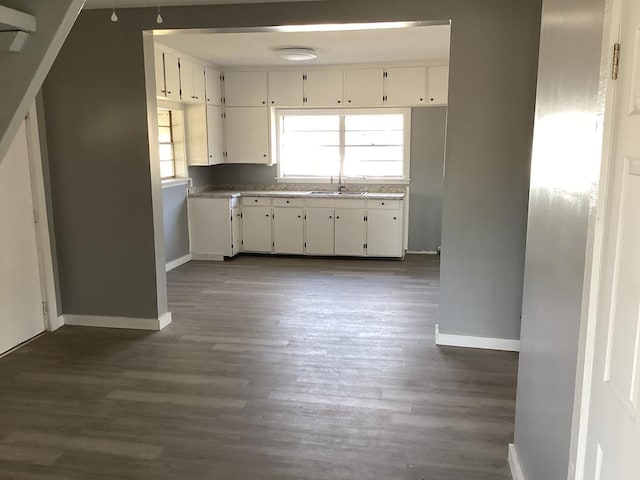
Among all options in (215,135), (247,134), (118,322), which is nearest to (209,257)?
(215,135)

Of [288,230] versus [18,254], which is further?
[288,230]

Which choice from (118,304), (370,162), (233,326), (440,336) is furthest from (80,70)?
(370,162)

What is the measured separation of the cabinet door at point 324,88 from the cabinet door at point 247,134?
2.09 feet

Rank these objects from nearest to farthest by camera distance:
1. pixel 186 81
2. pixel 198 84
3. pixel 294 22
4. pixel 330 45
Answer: pixel 294 22 → pixel 330 45 → pixel 186 81 → pixel 198 84

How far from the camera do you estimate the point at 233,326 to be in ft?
14.7

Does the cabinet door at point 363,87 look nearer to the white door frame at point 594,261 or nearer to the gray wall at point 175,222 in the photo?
the gray wall at point 175,222

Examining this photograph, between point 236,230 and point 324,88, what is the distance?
217 cm

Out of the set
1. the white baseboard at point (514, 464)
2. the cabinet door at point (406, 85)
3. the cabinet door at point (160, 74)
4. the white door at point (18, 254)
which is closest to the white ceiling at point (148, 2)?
the white door at point (18, 254)

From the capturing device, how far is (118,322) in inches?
175

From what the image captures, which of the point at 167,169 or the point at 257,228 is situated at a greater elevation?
the point at 167,169

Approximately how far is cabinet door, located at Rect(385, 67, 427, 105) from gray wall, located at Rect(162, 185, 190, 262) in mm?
2875

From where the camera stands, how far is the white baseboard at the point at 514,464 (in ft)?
7.73

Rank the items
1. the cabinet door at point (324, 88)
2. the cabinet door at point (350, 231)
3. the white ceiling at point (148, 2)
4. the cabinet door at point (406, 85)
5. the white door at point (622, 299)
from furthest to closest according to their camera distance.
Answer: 1. the cabinet door at point (324, 88)
2. the cabinet door at point (350, 231)
3. the cabinet door at point (406, 85)
4. the white ceiling at point (148, 2)
5. the white door at point (622, 299)

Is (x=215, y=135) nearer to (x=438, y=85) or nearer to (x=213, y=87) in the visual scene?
(x=213, y=87)
